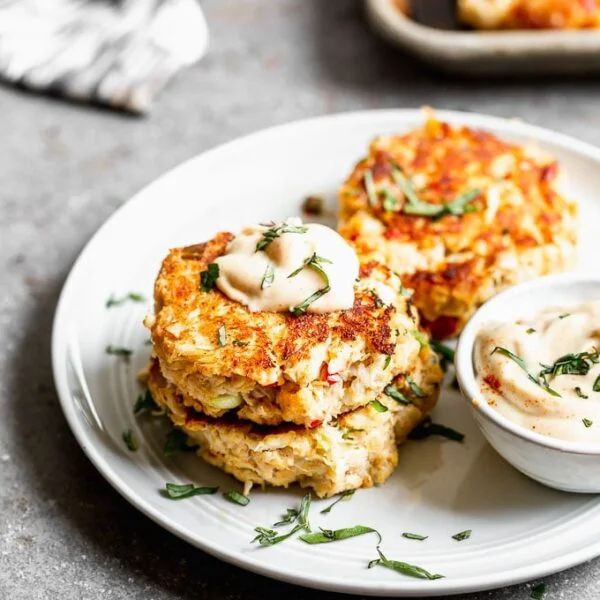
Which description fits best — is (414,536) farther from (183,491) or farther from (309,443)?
(183,491)

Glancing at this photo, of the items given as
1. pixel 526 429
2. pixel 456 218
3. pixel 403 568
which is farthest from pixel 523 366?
pixel 456 218

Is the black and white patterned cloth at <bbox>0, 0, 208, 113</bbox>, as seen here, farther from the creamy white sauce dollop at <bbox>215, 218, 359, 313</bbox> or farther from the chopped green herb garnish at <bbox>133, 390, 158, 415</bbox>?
the creamy white sauce dollop at <bbox>215, 218, 359, 313</bbox>

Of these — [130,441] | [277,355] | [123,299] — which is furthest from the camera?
[123,299]

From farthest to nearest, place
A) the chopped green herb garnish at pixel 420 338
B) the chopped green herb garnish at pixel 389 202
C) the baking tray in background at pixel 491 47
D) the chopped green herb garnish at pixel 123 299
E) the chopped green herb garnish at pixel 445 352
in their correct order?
the baking tray in background at pixel 491 47
the chopped green herb garnish at pixel 123 299
the chopped green herb garnish at pixel 389 202
the chopped green herb garnish at pixel 445 352
the chopped green herb garnish at pixel 420 338

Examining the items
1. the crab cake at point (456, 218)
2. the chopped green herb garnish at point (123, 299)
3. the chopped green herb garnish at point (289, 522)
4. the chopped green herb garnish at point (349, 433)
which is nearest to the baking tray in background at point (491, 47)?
the crab cake at point (456, 218)

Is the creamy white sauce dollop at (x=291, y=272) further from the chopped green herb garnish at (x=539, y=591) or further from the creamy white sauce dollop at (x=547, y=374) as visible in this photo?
the chopped green herb garnish at (x=539, y=591)

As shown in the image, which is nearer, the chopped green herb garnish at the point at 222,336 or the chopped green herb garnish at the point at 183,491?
the chopped green herb garnish at the point at 222,336
